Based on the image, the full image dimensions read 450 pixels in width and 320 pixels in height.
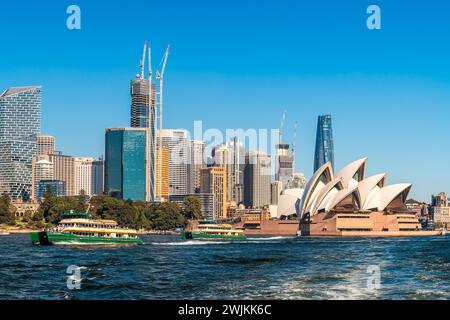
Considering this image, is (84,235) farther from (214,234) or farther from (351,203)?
(351,203)

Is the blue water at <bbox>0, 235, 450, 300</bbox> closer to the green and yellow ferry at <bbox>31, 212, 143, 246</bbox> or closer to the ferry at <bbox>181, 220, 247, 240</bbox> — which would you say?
the green and yellow ferry at <bbox>31, 212, 143, 246</bbox>

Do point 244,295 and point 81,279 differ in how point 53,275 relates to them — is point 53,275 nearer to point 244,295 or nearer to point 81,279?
point 81,279

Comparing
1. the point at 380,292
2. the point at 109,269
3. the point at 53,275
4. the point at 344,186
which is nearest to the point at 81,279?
the point at 53,275

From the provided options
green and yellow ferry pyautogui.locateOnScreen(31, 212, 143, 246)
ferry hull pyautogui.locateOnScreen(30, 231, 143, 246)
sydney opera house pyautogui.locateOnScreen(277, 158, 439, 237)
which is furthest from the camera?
sydney opera house pyautogui.locateOnScreen(277, 158, 439, 237)

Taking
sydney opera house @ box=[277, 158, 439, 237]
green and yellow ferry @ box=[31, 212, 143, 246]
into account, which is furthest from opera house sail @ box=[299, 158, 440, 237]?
green and yellow ferry @ box=[31, 212, 143, 246]

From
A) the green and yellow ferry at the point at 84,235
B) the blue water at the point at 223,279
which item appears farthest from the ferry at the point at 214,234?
the blue water at the point at 223,279

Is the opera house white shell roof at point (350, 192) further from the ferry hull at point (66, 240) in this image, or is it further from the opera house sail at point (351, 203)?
the ferry hull at point (66, 240)

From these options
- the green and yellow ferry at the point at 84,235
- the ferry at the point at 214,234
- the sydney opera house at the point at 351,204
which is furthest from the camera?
the sydney opera house at the point at 351,204

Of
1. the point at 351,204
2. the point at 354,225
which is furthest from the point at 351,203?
the point at 354,225

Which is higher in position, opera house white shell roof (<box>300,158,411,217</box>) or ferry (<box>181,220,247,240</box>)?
opera house white shell roof (<box>300,158,411,217</box>)
